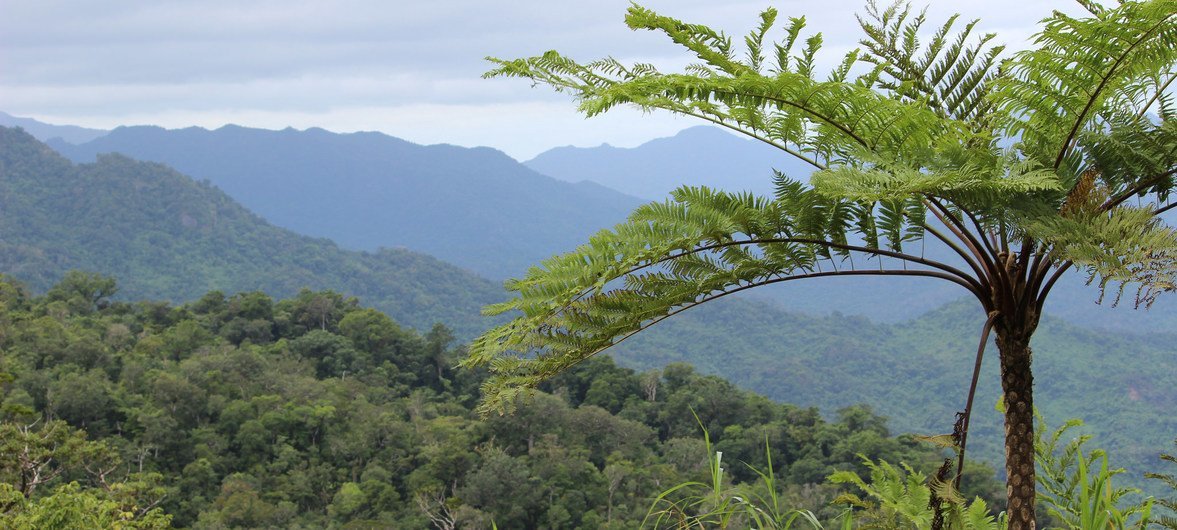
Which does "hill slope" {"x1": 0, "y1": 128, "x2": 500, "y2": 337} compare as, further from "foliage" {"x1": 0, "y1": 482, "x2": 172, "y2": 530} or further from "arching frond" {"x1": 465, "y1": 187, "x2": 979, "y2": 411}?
"arching frond" {"x1": 465, "y1": 187, "x2": 979, "y2": 411}

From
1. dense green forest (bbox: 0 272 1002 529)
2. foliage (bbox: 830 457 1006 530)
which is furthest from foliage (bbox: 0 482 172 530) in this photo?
foliage (bbox: 830 457 1006 530)

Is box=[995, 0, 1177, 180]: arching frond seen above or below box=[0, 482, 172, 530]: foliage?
above

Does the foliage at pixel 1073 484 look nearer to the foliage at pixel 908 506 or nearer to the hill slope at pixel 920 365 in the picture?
the foliage at pixel 908 506

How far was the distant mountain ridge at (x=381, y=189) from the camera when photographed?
15675cm

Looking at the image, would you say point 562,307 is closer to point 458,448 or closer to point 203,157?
point 458,448

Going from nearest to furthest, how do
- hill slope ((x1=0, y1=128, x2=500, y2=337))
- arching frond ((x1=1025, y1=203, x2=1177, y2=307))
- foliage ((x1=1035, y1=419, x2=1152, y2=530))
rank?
1. arching frond ((x1=1025, y1=203, x2=1177, y2=307))
2. foliage ((x1=1035, y1=419, x2=1152, y2=530))
3. hill slope ((x1=0, y1=128, x2=500, y2=337))

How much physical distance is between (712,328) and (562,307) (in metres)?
58.2

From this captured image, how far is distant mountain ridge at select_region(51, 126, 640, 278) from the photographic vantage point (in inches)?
6171

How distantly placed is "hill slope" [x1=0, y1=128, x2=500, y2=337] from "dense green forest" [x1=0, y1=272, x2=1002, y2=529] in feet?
104

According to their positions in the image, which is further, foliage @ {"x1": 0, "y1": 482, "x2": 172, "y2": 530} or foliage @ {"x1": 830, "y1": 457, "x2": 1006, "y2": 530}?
foliage @ {"x1": 0, "y1": 482, "x2": 172, "y2": 530}

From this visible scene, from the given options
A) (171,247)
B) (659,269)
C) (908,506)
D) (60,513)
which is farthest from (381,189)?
(908,506)

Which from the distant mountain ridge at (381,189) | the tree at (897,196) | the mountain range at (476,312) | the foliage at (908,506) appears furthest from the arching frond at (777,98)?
the distant mountain ridge at (381,189)

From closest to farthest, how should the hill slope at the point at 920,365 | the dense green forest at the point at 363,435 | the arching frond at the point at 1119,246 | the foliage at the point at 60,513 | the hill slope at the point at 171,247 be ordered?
the arching frond at the point at 1119,246, the foliage at the point at 60,513, the dense green forest at the point at 363,435, the hill slope at the point at 920,365, the hill slope at the point at 171,247

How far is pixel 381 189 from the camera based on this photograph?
559 feet
